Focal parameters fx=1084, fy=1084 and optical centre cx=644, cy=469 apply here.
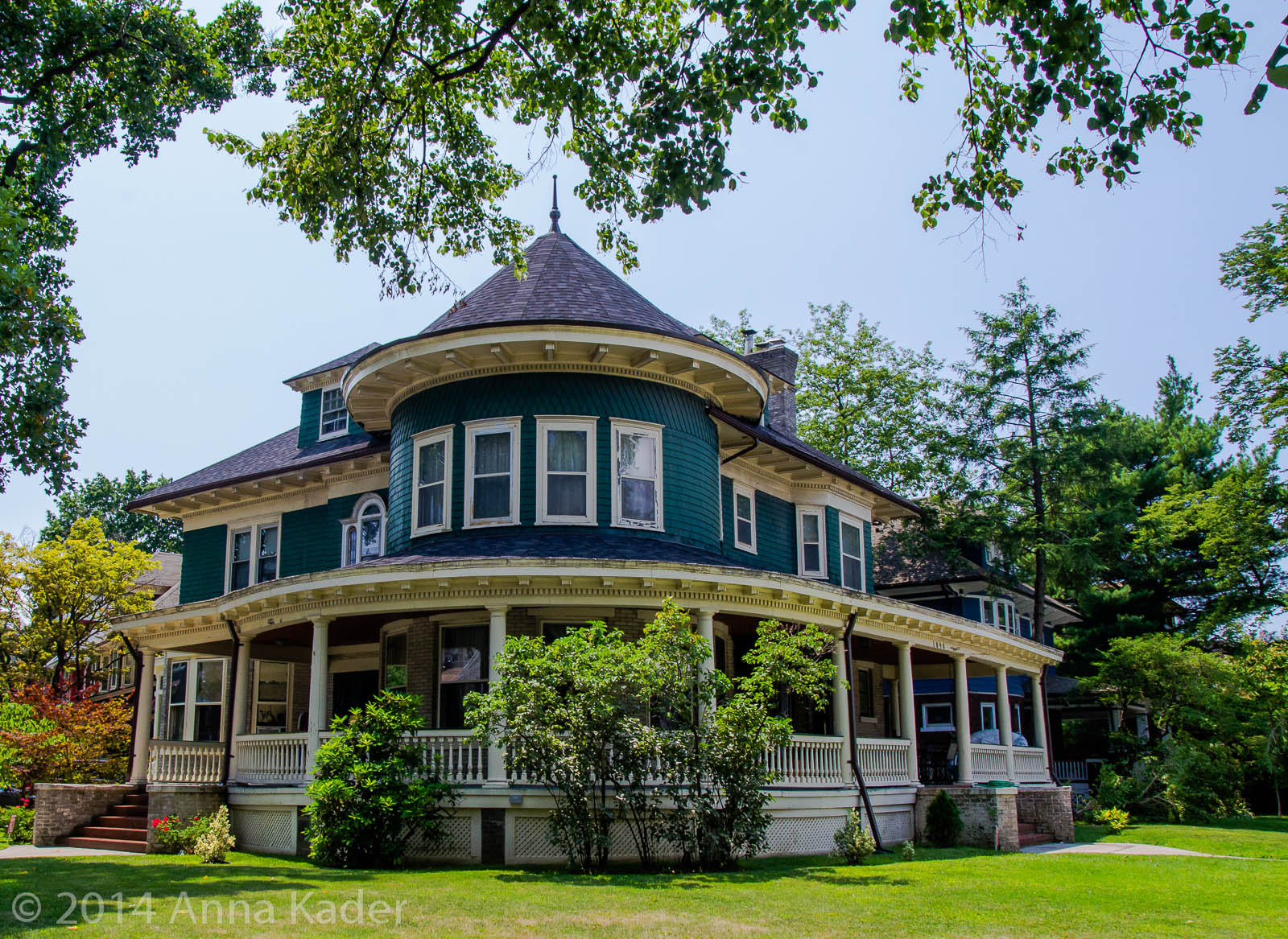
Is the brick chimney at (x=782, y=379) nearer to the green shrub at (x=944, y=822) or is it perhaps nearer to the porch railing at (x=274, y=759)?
the green shrub at (x=944, y=822)

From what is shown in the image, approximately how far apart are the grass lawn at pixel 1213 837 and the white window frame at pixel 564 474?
1275cm

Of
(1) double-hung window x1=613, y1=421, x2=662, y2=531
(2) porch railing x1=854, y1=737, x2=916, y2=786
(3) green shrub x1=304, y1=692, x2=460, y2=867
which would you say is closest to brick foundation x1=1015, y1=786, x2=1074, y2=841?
(2) porch railing x1=854, y1=737, x2=916, y2=786

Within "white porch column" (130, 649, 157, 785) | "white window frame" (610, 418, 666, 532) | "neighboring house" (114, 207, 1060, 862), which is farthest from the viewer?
"white porch column" (130, 649, 157, 785)

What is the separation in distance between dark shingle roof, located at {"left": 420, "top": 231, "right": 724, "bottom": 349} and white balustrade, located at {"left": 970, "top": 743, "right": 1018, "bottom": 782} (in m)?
10.2

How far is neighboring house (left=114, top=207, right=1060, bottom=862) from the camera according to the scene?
16156 millimetres

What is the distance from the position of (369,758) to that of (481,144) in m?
8.67

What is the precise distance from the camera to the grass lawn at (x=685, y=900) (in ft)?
30.1

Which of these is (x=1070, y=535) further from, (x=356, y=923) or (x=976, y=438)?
(x=356, y=923)

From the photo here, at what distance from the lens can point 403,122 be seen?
46.3ft

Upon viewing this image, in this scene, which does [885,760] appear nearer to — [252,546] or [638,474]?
[638,474]

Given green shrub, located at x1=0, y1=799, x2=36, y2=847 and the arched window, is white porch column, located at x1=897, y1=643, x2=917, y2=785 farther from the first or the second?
green shrub, located at x1=0, y1=799, x2=36, y2=847

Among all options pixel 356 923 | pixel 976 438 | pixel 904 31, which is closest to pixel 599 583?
pixel 356 923

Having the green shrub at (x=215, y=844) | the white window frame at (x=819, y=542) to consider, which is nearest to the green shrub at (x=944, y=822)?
the white window frame at (x=819, y=542)

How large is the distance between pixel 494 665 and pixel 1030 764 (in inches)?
599
